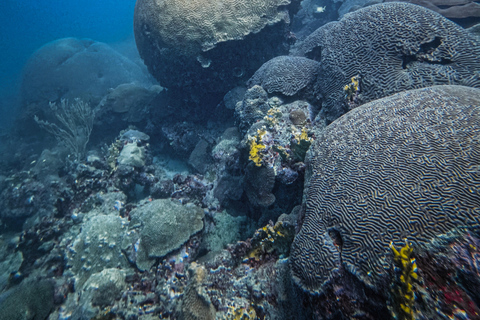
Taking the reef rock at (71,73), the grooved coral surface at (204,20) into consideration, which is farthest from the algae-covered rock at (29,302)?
the reef rock at (71,73)

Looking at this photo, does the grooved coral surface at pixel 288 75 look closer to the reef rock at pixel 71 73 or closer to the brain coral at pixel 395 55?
the brain coral at pixel 395 55

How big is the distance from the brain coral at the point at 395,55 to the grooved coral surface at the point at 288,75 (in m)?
0.46

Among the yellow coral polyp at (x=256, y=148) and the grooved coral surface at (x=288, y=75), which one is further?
the grooved coral surface at (x=288, y=75)

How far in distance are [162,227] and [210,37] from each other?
17.2 ft

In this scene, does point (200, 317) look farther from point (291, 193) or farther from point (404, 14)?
point (404, 14)

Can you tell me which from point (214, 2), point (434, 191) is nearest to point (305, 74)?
point (214, 2)

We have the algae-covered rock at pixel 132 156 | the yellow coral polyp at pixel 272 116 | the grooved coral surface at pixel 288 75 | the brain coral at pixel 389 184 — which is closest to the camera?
the brain coral at pixel 389 184

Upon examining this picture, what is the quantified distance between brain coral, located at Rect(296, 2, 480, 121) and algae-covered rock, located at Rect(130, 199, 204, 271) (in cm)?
363

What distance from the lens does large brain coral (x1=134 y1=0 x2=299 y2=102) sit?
6242 mm

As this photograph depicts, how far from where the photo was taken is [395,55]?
4.11 meters

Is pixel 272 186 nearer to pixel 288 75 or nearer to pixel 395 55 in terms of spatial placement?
pixel 288 75

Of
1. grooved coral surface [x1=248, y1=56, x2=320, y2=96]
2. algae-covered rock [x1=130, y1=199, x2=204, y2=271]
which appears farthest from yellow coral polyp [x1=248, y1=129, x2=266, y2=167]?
algae-covered rock [x1=130, y1=199, x2=204, y2=271]

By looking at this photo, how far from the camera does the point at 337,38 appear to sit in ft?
16.3

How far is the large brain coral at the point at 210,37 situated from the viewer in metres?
6.24
